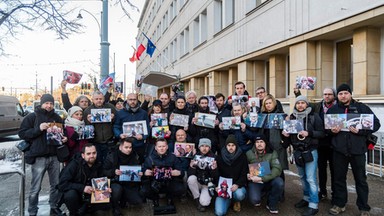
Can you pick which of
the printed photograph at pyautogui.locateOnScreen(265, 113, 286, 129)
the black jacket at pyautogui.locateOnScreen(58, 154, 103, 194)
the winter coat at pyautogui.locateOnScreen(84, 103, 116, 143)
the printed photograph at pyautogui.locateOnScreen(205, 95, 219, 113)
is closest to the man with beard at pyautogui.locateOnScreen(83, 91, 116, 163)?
the winter coat at pyautogui.locateOnScreen(84, 103, 116, 143)

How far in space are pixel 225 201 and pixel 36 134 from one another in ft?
10.8

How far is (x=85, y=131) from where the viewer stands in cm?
545

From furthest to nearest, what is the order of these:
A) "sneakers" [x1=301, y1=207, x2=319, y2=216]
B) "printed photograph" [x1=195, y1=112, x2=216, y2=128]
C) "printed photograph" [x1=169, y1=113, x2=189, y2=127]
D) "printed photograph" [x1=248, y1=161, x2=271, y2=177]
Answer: "printed photograph" [x1=169, y1=113, x2=189, y2=127] < "printed photograph" [x1=195, y1=112, x2=216, y2=128] < "printed photograph" [x1=248, y1=161, x2=271, y2=177] < "sneakers" [x1=301, y1=207, x2=319, y2=216]

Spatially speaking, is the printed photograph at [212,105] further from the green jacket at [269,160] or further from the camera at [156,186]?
the camera at [156,186]

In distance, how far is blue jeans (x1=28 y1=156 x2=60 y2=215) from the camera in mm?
4824

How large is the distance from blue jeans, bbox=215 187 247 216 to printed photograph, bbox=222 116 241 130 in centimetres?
123

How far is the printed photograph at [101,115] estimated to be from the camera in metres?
5.65

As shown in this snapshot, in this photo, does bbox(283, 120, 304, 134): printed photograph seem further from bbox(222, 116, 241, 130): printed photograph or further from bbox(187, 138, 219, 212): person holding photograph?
bbox(187, 138, 219, 212): person holding photograph

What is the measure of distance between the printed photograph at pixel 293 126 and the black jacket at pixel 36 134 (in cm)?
395

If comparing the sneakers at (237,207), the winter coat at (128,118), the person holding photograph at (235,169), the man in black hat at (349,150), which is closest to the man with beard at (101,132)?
the winter coat at (128,118)

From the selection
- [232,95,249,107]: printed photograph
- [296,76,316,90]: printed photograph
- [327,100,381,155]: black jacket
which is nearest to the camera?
[327,100,381,155]: black jacket

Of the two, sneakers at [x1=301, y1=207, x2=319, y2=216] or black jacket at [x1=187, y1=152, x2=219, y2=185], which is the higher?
black jacket at [x1=187, y1=152, x2=219, y2=185]

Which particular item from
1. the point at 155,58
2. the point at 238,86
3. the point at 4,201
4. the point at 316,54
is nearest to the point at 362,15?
the point at 316,54

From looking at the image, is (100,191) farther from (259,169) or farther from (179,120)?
(259,169)
